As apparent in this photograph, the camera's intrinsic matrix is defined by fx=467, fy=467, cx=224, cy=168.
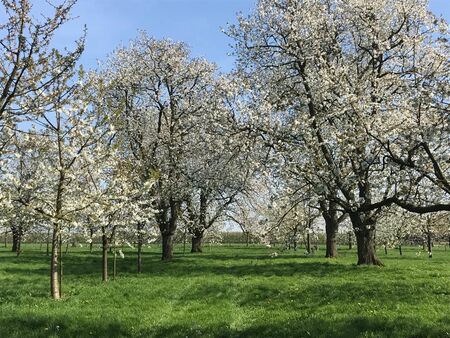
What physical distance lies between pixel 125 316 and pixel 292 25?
1457 cm

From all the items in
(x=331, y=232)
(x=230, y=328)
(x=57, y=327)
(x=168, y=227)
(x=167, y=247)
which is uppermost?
(x=168, y=227)

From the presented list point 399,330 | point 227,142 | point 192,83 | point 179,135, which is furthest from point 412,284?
point 192,83

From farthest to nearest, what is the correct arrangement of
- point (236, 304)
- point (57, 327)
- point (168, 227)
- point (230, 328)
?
1. point (168, 227)
2. point (236, 304)
3. point (230, 328)
4. point (57, 327)

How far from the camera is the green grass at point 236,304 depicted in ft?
41.3

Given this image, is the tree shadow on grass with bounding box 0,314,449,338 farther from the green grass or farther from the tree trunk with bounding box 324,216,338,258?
the tree trunk with bounding box 324,216,338,258

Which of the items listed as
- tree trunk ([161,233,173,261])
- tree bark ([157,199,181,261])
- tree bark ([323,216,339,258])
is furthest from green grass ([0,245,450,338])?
tree bark ([157,199,181,261])

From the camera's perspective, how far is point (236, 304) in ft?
54.8

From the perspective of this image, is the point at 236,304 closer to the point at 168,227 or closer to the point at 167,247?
the point at 167,247

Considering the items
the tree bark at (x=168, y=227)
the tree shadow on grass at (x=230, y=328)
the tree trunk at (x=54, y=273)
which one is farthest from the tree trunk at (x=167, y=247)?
the tree shadow on grass at (x=230, y=328)

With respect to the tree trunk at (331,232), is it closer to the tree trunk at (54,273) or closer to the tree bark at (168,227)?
the tree bark at (168,227)

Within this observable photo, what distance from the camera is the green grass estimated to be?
41.3 feet

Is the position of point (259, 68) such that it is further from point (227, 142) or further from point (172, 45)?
point (172, 45)

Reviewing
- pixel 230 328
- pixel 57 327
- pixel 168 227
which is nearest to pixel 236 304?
pixel 230 328

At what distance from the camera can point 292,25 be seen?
70.5 feet
